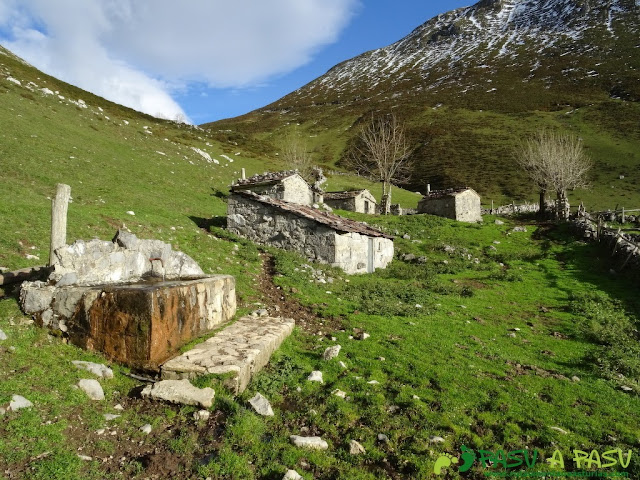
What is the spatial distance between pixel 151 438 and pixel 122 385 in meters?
1.62

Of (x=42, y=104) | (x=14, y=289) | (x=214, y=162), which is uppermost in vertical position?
(x=42, y=104)

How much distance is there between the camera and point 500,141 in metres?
83.5

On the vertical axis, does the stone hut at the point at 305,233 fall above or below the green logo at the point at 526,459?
above

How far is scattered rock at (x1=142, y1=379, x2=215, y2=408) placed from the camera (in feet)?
21.1

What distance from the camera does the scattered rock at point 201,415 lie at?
20.0 ft

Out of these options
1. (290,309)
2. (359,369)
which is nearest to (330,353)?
(359,369)

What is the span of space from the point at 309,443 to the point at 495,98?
125 m

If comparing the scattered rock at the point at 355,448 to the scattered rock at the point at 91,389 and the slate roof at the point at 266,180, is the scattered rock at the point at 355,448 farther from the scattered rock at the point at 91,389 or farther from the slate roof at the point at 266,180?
the slate roof at the point at 266,180

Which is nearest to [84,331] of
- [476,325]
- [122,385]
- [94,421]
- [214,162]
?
[122,385]

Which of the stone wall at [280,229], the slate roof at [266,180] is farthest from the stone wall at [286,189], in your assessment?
the stone wall at [280,229]

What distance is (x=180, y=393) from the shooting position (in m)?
6.50

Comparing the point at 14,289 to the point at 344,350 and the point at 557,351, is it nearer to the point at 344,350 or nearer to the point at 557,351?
the point at 344,350

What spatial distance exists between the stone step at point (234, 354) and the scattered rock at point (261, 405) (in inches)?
15.5

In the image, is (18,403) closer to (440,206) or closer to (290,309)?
(290,309)
